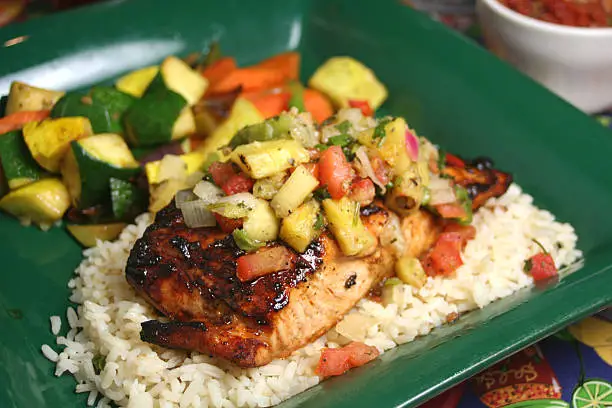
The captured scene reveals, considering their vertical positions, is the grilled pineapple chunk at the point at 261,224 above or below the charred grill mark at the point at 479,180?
above

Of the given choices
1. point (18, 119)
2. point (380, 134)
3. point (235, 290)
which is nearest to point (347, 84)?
point (380, 134)

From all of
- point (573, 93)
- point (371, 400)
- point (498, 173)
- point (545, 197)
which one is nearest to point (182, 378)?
point (371, 400)

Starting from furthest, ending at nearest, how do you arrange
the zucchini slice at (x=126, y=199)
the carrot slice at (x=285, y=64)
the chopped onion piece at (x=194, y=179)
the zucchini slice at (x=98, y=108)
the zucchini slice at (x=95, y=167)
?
1. the carrot slice at (x=285, y=64)
2. the zucchini slice at (x=98, y=108)
3. the zucchini slice at (x=126, y=199)
4. the zucchini slice at (x=95, y=167)
5. the chopped onion piece at (x=194, y=179)

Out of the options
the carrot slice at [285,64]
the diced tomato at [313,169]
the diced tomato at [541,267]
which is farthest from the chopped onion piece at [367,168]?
the carrot slice at [285,64]

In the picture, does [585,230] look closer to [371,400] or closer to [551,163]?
[551,163]

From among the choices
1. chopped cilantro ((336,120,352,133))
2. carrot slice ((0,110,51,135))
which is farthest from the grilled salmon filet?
carrot slice ((0,110,51,135))

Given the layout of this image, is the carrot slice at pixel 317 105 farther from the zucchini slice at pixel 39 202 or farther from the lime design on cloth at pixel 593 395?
the lime design on cloth at pixel 593 395
